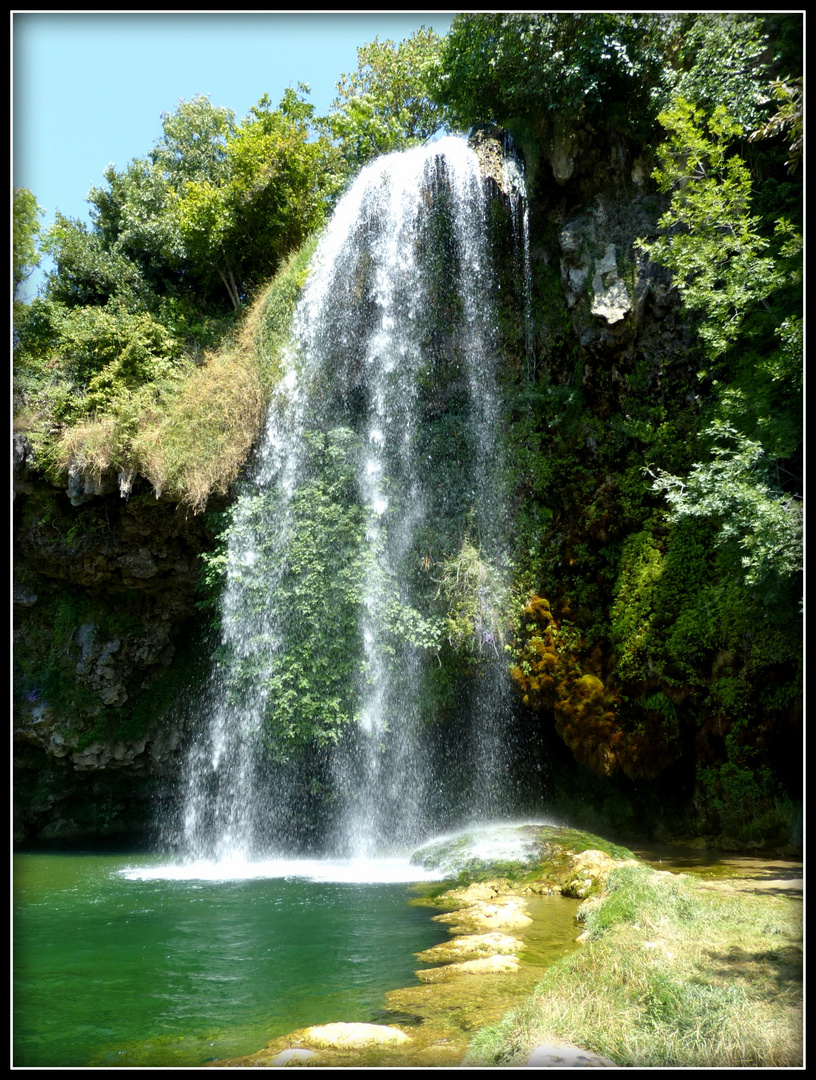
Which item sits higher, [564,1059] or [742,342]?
[742,342]

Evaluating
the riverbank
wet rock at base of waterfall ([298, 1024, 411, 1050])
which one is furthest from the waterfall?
wet rock at base of waterfall ([298, 1024, 411, 1050])

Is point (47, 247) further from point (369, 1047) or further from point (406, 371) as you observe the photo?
point (369, 1047)

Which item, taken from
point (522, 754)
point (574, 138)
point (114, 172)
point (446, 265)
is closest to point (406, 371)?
point (446, 265)

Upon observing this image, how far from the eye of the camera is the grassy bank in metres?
3.92

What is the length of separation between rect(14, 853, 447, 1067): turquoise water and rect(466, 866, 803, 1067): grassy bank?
1299 millimetres

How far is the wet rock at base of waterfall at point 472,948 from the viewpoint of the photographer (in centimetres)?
591

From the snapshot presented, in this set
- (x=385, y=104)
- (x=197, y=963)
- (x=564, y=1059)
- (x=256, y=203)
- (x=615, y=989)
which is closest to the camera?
(x=564, y=1059)

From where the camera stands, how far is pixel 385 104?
18344 mm

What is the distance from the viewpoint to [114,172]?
17578mm

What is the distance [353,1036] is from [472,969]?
1516 mm

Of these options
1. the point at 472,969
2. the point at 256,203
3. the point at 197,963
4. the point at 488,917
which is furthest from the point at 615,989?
the point at 256,203

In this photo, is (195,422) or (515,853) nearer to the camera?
(515,853)

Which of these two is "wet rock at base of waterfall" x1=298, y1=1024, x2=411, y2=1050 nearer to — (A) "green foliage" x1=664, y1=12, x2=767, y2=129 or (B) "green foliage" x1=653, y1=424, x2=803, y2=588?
(B) "green foliage" x1=653, y1=424, x2=803, y2=588

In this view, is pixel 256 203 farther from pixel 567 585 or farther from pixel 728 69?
pixel 567 585
